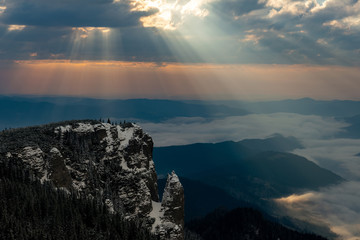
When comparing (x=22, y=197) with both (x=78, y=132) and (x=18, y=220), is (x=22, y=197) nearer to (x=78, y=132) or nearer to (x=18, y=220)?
→ (x=18, y=220)

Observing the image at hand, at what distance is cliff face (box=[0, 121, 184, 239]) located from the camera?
108688mm

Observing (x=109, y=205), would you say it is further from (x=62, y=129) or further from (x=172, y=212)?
(x=62, y=129)

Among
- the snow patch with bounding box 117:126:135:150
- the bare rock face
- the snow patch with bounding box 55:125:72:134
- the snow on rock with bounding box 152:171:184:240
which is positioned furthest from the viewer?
the snow patch with bounding box 117:126:135:150

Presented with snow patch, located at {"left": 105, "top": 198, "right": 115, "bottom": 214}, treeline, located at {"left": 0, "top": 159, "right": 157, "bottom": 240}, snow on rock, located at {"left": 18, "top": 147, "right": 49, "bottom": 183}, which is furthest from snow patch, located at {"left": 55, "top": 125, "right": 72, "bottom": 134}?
snow patch, located at {"left": 105, "top": 198, "right": 115, "bottom": 214}

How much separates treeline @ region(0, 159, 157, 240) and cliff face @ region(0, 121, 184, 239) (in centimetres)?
661

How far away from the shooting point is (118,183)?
122 m

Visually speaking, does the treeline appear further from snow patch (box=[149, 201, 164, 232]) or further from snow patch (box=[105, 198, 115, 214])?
snow patch (box=[149, 201, 164, 232])

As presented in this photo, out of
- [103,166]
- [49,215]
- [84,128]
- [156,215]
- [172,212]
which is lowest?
[156,215]

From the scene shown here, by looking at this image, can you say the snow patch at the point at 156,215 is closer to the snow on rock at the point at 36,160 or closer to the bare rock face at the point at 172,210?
the bare rock face at the point at 172,210

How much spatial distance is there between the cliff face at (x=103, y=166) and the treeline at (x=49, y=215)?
6.61m

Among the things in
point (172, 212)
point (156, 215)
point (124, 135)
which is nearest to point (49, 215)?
point (156, 215)

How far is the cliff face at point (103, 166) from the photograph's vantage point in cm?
10869

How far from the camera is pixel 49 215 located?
293 feet

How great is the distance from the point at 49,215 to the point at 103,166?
35760 mm
